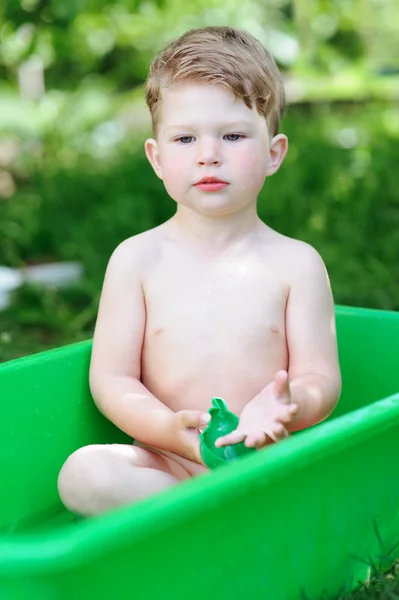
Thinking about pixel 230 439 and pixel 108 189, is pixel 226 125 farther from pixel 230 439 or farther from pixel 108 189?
pixel 108 189

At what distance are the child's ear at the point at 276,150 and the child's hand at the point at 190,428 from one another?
499mm

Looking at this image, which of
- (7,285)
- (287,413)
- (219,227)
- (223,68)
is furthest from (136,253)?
(7,285)

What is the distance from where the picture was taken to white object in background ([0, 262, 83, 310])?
11.0ft

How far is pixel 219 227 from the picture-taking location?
1766 millimetres

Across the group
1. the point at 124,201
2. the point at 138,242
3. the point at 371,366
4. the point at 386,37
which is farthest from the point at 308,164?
the point at 386,37

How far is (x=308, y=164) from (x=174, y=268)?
3.14m

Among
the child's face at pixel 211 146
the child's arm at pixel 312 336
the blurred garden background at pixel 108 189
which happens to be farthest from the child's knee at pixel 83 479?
the blurred garden background at pixel 108 189

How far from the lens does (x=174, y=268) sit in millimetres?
1781

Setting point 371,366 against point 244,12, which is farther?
point 244,12

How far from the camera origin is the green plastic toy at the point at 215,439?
4.92ft

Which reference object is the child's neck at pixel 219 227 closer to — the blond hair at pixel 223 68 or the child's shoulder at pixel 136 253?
the child's shoulder at pixel 136 253

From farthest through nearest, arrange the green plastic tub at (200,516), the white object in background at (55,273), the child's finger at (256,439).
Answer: the white object in background at (55,273)
the child's finger at (256,439)
the green plastic tub at (200,516)

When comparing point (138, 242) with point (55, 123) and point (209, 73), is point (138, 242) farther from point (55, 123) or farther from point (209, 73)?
point (55, 123)

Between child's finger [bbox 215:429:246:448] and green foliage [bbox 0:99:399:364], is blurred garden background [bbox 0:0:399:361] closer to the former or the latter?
green foliage [bbox 0:99:399:364]
